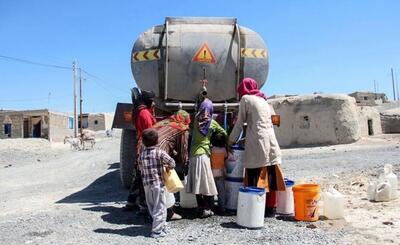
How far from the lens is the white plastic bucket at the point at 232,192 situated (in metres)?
5.56

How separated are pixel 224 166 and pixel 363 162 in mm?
6379

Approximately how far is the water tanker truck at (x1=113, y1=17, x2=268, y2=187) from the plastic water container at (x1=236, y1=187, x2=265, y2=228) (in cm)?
188

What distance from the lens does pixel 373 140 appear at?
19.4 m

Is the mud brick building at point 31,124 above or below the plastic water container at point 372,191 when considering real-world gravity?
above

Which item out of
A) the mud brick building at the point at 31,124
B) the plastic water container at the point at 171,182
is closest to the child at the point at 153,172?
the plastic water container at the point at 171,182

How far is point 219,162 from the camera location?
18.4 feet

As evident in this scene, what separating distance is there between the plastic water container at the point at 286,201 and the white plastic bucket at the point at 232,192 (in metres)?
0.51

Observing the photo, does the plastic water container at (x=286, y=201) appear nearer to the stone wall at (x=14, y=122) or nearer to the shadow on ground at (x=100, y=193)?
the shadow on ground at (x=100, y=193)

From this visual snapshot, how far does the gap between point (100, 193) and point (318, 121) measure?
13.3 m

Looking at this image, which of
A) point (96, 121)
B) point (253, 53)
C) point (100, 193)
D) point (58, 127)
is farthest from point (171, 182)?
point (96, 121)

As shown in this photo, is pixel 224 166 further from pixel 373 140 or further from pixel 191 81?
pixel 373 140

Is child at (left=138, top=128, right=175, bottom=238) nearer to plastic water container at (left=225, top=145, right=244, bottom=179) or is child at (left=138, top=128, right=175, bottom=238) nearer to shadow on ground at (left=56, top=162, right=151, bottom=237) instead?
shadow on ground at (left=56, top=162, right=151, bottom=237)

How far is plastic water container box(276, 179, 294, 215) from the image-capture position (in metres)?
5.52

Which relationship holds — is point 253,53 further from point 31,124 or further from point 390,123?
point 31,124
